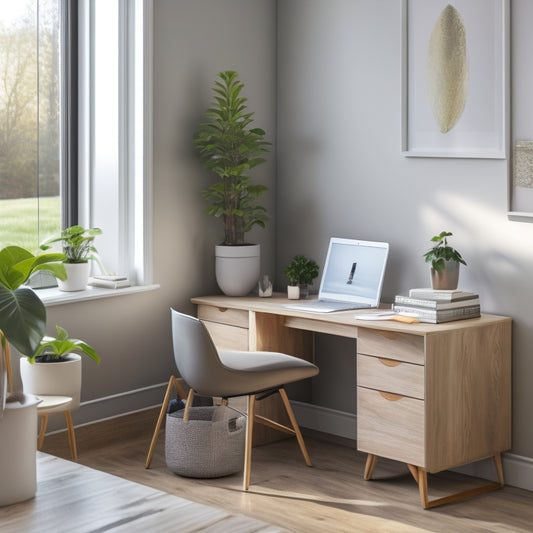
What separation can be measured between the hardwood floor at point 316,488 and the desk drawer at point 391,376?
423 millimetres

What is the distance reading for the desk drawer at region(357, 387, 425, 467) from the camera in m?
3.24

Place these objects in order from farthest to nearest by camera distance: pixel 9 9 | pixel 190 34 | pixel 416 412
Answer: pixel 190 34 → pixel 9 9 → pixel 416 412

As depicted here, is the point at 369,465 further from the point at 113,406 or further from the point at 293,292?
the point at 113,406

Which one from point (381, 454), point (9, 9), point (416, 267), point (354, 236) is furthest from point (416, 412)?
point (9, 9)

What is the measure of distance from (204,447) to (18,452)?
188 centimetres

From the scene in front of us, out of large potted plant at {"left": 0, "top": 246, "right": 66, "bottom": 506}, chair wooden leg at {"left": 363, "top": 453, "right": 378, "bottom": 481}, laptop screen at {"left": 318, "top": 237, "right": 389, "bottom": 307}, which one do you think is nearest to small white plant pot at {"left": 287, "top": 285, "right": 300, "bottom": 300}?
laptop screen at {"left": 318, "top": 237, "right": 389, "bottom": 307}

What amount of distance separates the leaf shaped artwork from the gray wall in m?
0.19

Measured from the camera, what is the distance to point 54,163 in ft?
12.9

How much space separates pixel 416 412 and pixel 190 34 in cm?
202

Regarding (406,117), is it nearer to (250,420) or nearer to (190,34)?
(190,34)

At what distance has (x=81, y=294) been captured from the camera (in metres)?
3.76

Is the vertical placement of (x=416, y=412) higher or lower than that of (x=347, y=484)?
higher

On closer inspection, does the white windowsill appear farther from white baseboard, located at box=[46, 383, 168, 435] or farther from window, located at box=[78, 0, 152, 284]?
white baseboard, located at box=[46, 383, 168, 435]

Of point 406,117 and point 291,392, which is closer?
point 406,117
